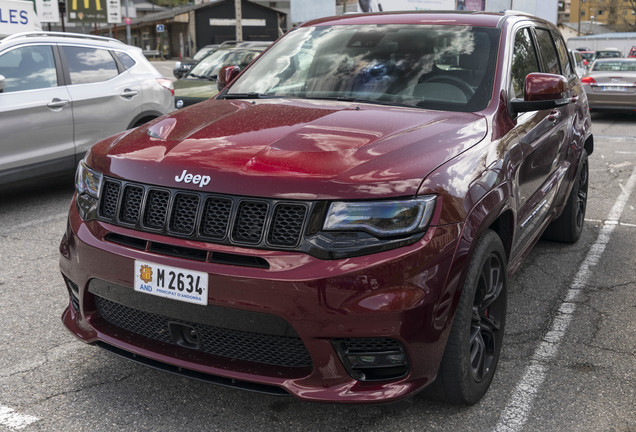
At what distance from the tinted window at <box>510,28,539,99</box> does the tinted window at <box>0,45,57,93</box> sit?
467 centimetres

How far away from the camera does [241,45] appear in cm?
1327

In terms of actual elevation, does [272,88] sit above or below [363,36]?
below

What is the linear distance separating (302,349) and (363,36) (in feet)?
7.31

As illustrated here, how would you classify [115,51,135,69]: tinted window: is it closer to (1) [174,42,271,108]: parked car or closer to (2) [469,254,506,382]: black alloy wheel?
(1) [174,42,271,108]: parked car

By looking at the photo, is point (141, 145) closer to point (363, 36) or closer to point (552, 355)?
point (363, 36)

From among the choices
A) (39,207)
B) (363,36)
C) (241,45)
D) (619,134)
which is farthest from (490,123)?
(619,134)

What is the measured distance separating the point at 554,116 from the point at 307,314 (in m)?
2.66

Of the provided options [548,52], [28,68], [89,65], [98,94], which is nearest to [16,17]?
[89,65]

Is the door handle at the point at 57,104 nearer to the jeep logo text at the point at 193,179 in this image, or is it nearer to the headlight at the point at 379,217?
the jeep logo text at the point at 193,179

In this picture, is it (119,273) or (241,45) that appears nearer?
(119,273)

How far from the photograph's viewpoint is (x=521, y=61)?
163 inches

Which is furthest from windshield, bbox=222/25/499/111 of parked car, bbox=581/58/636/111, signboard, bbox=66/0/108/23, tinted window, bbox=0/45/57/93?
signboard, bbox=66/0/108/23

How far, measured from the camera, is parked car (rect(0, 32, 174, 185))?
6605 mm

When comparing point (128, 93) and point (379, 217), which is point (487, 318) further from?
point (128, 93)
